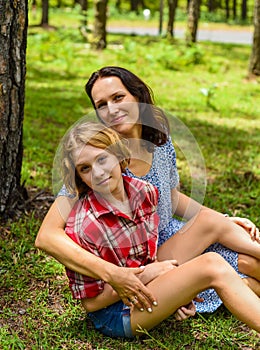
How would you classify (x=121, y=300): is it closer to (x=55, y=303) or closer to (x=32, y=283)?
(x=55, y=303)

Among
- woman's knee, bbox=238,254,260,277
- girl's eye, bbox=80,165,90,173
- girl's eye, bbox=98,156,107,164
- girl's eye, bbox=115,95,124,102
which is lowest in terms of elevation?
woman's knee, bbox=238,254,260,277

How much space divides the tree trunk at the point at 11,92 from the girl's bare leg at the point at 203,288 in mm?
1353

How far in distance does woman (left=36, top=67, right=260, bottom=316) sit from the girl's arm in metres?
0.02

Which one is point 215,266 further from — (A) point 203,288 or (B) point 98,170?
(B) point 98,170

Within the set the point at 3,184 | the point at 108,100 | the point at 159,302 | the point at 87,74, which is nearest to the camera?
the point at 159,302

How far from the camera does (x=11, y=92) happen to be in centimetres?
332

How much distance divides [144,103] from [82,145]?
49cm

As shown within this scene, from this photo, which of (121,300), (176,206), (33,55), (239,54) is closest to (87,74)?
(33,55)

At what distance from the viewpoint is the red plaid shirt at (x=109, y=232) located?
95.6 inches

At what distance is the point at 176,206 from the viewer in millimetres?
3020

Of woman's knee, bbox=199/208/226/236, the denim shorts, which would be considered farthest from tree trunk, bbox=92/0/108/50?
the denim shorts

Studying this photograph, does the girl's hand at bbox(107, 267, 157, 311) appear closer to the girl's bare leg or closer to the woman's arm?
the girl's bare leg

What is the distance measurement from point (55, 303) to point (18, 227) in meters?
0.76

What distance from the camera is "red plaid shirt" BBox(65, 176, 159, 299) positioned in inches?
95.6
